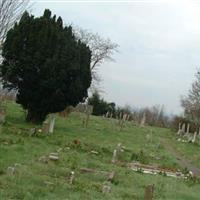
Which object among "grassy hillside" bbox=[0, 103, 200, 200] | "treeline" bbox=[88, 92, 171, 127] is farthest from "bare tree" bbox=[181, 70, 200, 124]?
"grassy hillside" bbox=[0, 103, 200, 200]

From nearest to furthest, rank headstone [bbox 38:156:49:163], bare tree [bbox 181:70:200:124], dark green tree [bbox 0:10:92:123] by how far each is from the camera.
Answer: headstone [bbox 38:156:49:163] → dark green tree [bbox 0:10:92:123] → bare tree [bbox 181:70:200:124]

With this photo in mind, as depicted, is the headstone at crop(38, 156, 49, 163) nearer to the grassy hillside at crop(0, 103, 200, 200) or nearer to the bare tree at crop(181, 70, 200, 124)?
the grassy hillside at crop(0, 103, 200, 200)

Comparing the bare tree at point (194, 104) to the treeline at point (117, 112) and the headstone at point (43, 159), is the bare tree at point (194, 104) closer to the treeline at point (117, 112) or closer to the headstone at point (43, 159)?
the treeline at point (117, 112)

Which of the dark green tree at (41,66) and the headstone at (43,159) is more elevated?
the dark green tree at (41,66)

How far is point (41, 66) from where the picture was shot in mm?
29438

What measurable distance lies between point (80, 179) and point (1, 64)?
59.1 feet

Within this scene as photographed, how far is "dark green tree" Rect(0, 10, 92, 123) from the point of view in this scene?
29.4 metres

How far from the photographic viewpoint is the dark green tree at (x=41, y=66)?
2939 centimetres

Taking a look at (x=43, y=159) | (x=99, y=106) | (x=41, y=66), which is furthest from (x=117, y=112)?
(x=43, y=159)

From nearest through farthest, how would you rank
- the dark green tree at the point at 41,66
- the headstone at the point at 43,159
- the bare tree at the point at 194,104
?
the headstone at the point at 43,159 → the dark green tree at the point at 41,66 → the bare tree at the point at 194,104

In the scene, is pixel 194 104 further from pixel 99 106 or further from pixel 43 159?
pixel 43 159

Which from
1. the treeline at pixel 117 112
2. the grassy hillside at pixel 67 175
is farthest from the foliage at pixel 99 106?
the grassy hillside at pixel 67 175

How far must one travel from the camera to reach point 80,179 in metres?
14.0

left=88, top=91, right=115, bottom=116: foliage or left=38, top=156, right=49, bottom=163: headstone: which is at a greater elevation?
left=88, top=91, right=115, bottom=116: foliage
